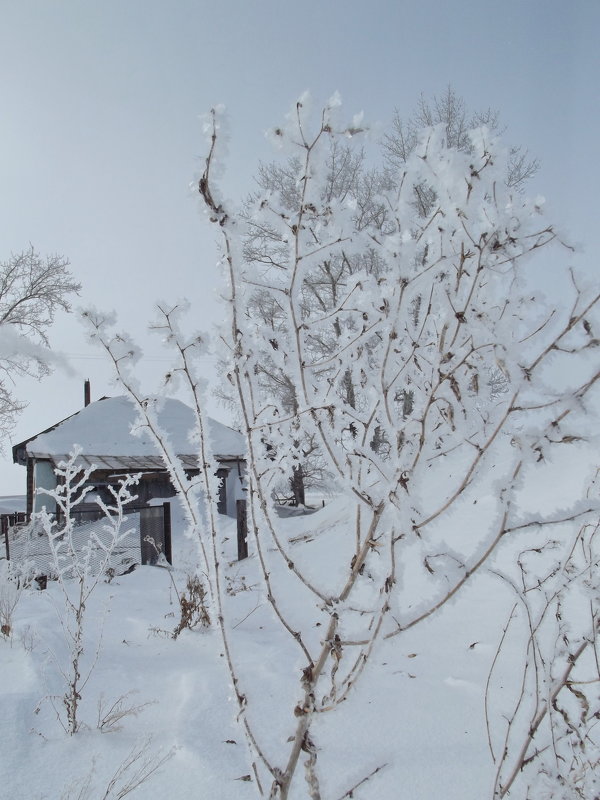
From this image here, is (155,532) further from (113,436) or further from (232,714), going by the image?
(113,436)

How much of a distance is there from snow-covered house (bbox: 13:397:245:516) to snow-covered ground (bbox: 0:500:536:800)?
9.15m

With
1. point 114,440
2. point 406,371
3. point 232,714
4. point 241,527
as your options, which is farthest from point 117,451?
point 406,371

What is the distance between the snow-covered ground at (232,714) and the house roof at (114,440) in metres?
9.66

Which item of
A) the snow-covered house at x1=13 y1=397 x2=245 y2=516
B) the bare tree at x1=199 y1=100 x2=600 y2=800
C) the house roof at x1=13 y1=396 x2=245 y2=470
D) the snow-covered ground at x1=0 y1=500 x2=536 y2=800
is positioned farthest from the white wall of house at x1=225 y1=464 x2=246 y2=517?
the bare tree at x1=199 y1=100 x2=600 y2=800

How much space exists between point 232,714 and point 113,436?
1360cm

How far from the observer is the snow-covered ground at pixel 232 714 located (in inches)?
75.2

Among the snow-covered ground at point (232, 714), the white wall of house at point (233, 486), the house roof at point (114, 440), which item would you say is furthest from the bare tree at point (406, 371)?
the white wall of house at point (233, 486)

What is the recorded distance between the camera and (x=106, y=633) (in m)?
3.80

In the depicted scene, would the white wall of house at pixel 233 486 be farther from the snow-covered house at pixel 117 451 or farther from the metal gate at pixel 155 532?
the metal gate at pixel 155 532

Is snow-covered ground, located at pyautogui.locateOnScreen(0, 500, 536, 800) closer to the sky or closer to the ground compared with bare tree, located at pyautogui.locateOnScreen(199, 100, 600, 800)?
closer to the ground

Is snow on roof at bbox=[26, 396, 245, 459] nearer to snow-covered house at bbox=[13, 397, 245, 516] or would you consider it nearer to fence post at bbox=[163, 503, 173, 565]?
snow-covered house at bbox=[13, 397, 245, 516]

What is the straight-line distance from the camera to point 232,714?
2199 millimetres

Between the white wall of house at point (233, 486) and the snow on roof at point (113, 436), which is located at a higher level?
the snow on roof at point (113, 436)

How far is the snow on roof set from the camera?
14000mm
